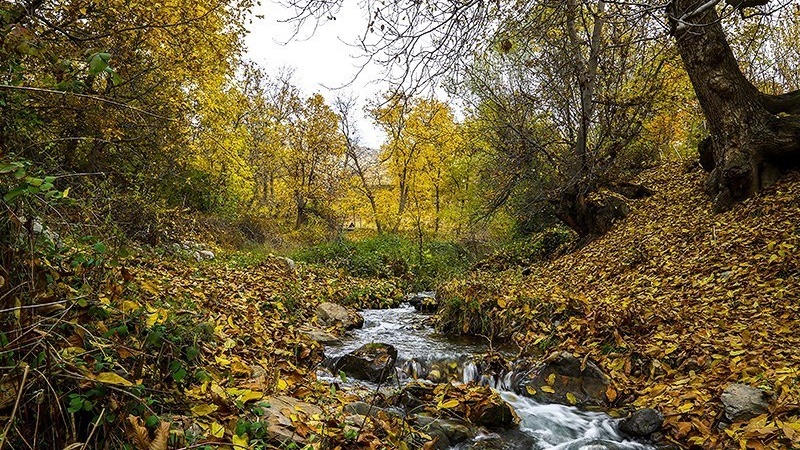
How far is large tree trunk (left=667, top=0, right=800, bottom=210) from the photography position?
23.9 ft

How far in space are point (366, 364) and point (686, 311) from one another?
4054 millimetres

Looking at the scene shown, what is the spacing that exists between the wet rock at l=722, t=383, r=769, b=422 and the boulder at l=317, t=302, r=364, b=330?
541 cm

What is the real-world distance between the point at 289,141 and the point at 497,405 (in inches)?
924

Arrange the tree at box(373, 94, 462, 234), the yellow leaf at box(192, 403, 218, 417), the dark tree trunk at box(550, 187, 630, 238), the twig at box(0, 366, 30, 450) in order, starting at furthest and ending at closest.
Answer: the tree at box(373, 94, 462, 234) < the dark tree trunk at box(550, 187, 630, 238) < the yellow leaf at box(192, 403, 218, 417) < the twig at box(0, 366, 30, 450)

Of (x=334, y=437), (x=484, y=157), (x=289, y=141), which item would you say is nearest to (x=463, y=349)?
(x=334, y=437)

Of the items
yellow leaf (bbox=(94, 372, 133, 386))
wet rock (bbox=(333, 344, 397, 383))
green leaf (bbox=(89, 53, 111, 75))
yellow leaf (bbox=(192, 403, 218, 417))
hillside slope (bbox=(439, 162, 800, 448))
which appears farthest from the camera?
wet rock (bbox=(333, 344, 397, 383))

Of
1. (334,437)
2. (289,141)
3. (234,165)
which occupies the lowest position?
(334,437)

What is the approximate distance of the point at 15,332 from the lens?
6.48ft

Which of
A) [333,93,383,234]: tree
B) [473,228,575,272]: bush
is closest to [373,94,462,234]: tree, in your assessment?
[333,93,383,234]: tree

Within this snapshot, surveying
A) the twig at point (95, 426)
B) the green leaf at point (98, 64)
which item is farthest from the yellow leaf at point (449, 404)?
the green leaf at point (98, 64)

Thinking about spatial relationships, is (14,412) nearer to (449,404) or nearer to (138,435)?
(138,435)

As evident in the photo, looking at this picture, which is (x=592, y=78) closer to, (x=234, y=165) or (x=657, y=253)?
(x=657, y=253)

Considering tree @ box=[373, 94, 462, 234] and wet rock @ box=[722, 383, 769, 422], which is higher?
tree @ box=[373, 94, 462, 234]

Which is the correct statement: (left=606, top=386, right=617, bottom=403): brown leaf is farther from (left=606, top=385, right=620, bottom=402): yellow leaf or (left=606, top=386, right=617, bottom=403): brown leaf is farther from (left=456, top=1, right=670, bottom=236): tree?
(left=456, top=1, right=670, bottom=236): tree
